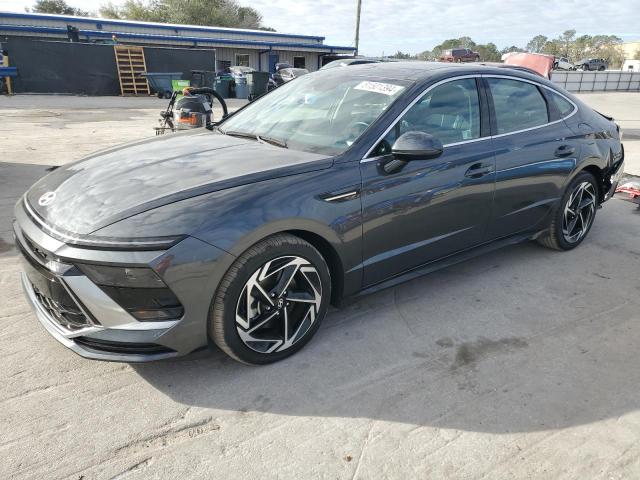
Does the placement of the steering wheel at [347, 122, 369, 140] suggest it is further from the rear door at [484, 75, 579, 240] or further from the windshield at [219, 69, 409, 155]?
the rear door at [484, 75, 579, 240]

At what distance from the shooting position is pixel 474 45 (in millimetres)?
79500

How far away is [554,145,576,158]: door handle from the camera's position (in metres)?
4.20

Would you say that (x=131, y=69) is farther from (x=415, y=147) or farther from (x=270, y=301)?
(x=270, y=301)

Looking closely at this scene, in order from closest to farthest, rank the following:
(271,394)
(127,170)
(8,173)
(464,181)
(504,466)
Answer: (504,466) < (271,394) < (127,170) < (464,181) < (8,173)

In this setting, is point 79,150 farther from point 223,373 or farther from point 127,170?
point 223,373

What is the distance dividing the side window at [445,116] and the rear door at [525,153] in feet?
0.70

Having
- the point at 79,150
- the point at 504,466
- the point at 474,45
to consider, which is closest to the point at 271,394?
the point at 504,466

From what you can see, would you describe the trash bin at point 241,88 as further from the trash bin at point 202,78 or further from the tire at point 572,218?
the tire at point 572,218

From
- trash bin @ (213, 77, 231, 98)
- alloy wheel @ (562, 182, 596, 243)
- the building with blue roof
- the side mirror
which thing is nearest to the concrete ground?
alloy wheel @ (562, 182, 596, 243)

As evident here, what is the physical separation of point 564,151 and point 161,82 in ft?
75.1

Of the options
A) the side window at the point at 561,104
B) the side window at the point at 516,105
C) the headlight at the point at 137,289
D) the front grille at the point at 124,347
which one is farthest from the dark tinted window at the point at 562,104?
the front grille at the point at 124,347

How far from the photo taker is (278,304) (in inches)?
108

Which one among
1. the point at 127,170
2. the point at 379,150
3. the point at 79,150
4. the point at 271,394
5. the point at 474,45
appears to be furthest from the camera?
the point at 474,45

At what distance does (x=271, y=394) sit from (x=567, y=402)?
5.25ft
